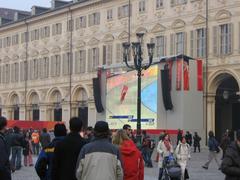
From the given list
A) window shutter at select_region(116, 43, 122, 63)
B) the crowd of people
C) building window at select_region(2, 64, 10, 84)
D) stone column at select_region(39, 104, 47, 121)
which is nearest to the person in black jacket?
the crowd of people

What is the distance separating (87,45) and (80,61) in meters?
1.91

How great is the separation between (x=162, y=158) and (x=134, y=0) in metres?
37.9

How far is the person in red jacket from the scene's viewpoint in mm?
8789

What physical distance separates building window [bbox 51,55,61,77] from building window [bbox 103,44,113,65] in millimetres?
8078

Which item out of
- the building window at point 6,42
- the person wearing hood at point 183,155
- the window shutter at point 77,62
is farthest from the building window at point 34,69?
the person wearing hood at point 183,155

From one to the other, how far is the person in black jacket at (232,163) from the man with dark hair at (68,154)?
189 centimetres

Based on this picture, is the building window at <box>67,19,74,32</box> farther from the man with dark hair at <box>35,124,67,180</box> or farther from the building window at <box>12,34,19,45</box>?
the man with dark hair at <box>35,124,67,180</box>

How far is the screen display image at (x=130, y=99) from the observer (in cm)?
4450

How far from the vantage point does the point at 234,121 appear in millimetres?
49938

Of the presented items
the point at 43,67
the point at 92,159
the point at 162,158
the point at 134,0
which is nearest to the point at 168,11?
the point at 134,0

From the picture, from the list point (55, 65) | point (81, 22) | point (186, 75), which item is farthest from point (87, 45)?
point (186, 75)

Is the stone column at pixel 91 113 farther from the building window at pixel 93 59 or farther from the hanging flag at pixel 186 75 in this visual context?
the hanging flag at pixel 186 75

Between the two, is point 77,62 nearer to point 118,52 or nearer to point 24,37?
point 118,52

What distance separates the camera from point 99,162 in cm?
729
